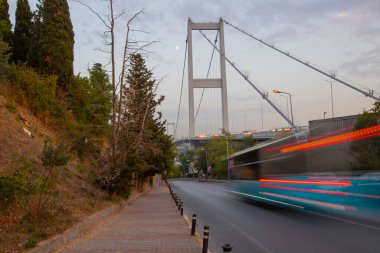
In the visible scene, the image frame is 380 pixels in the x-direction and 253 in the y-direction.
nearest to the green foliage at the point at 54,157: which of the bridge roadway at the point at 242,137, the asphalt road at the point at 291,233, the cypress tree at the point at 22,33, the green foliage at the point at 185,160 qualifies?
the asphalt road at the point at 291,233

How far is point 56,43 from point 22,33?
6.12 metres

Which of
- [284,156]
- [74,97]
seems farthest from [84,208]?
[74,97]

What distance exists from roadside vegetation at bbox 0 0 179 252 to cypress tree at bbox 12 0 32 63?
7 centimetres

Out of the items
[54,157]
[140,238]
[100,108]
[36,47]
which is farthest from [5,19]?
[140,238]

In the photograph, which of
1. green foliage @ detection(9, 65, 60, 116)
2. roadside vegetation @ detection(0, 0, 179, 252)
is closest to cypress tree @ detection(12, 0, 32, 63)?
roadside vegetation @ detection(0, 0, 179, 252)

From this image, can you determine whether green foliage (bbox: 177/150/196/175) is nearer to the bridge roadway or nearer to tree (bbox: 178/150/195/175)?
tree (bbox: 178/150/195/175)

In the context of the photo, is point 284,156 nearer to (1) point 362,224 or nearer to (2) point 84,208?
(1) point 362,224

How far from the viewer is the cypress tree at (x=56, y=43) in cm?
2578

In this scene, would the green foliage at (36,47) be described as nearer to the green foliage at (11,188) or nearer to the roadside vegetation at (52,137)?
the roadside vegetation at (52,137)

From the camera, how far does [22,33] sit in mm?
30391

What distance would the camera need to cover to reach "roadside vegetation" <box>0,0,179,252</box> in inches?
381

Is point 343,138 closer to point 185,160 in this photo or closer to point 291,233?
point 291,233

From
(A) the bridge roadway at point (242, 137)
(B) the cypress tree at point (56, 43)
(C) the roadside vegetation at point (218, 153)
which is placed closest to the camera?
(B) the cypress tree at point (56, 43)

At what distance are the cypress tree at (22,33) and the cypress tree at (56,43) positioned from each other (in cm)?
393
